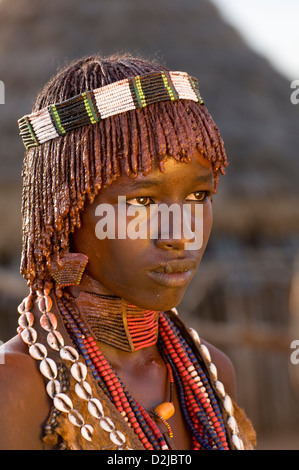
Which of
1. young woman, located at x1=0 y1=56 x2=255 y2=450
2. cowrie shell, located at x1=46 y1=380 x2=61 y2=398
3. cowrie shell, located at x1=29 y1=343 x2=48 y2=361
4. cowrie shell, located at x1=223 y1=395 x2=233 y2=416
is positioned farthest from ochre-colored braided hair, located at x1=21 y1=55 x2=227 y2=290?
cowrie shell, located at x1=223 y1=395 x2=233 y2=416

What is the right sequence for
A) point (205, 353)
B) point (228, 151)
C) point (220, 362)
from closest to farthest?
1. point (205, 353)
2. point (220, 362)
3. point (228, 151)

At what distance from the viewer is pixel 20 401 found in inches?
77.3

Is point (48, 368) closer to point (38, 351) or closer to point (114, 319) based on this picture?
point (38, 351)

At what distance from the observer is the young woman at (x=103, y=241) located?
6.66 ft

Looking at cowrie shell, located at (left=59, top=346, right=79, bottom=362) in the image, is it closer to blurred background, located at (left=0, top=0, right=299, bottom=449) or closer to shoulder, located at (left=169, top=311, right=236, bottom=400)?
shoulder, located at (left=169, top=311, right=236, bottom=400)

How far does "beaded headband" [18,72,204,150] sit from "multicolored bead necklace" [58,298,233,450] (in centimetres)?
54

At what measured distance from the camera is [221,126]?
30.1 feet

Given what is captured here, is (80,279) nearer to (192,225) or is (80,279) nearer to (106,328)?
(106,328)

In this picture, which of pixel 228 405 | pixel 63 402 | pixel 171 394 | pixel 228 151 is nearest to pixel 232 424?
pixel 228 405

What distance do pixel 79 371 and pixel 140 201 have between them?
52cm

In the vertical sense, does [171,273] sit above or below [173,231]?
below

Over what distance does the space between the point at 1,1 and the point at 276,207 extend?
466 cm

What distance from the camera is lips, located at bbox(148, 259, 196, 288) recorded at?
2092 mm

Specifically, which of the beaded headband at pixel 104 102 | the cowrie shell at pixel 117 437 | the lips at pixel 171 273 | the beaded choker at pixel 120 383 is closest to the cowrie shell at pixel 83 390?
the beaded choker at pixel 120 383
